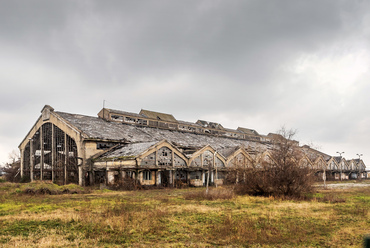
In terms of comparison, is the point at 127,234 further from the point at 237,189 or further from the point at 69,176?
the point at 69,176

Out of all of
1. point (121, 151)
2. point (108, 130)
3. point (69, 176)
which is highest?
point (108, 130)

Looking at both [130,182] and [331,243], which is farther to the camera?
[130,182]

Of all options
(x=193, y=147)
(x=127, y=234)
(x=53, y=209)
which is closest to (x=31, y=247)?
(x=127, y=234)

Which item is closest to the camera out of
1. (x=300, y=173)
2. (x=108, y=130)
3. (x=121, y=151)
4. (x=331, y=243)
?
(x=331, y=243)

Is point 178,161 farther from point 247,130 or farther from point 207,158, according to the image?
point 247,130

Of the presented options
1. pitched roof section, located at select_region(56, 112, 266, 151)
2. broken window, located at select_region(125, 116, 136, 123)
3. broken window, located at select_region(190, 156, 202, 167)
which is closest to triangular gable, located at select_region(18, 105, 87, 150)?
pitched roof section, located at select_region(56, 112, 266, 151)

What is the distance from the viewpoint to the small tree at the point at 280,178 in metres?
22.7

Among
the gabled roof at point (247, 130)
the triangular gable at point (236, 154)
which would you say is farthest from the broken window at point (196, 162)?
the gabled roof at point (247, 130)

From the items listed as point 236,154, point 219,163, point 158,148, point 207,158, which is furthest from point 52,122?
point 236,154

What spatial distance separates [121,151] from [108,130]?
7578 mm

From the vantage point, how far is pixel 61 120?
1607 inches

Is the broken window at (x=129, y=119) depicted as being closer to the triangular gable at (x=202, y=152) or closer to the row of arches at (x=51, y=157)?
the row of arches at (x=51, y=157)

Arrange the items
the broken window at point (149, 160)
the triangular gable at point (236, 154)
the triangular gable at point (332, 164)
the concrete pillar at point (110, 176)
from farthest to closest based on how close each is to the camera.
→ the triangular gable at point (332, 164) < the triangular gable at point (236, 154) < the concrete pillar at point (110, 176) < the broken window at point (149, 160)

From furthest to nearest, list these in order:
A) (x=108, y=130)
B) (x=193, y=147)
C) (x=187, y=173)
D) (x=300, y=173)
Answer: (x=193, y=147) → (x=108, y=130) → (x=187, y=173) → (x=300, y=173)
